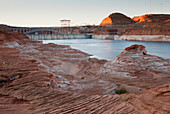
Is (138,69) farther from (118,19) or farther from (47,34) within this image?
(118,19)

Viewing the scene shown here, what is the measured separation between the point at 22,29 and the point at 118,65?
4127 inches

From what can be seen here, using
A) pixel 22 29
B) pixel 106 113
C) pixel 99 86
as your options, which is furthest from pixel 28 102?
pixel 22 29

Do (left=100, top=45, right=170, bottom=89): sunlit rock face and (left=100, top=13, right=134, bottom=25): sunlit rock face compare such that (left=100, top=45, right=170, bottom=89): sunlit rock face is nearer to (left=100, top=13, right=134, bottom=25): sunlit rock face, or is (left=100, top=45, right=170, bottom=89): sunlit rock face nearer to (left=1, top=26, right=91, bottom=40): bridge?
(left=1, top=26, right=91, bottom=40): bridge

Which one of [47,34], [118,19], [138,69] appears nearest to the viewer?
[138,69]

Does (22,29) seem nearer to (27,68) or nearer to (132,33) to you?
(132,33)

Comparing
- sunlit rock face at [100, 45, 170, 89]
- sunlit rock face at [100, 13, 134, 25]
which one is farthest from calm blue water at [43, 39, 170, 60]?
sunlit rock face at [100, 13, 134, 25]

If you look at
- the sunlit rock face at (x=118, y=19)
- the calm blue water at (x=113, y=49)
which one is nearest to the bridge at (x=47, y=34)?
the calm blue water at (x=113, y=49)

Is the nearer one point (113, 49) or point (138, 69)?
point (138, 69)

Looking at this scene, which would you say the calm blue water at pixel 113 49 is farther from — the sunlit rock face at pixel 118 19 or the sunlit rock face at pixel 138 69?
the sunlit rock face at pixel 118 19

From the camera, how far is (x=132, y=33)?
2995 inches

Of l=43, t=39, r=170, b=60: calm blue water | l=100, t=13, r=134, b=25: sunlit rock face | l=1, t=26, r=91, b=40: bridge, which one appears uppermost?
l=100, t=13, r=134, b=25: sunlit rock face

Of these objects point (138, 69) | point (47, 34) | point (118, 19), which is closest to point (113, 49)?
point (138, 69)

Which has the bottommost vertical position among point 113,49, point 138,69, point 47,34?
point 113,49

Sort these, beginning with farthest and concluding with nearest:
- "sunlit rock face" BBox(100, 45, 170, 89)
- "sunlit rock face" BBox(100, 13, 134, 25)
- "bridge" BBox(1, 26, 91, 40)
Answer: "sunlit rock face" BBox(100, 13, 134, 25) < "bridge" BBox(1, 26, 91, 40) < "sunlit rock face" BBox(100, 45, 170, 89)
